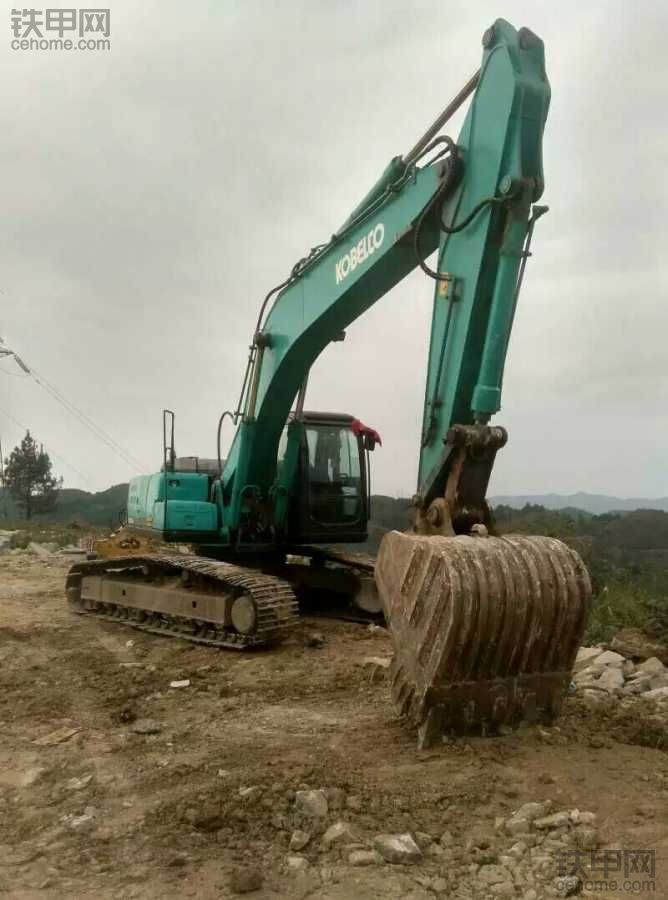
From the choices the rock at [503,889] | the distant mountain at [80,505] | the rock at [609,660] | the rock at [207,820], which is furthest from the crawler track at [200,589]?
the distant mountain at [80,505]

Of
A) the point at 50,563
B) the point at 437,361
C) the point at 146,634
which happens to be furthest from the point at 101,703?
the point at 50,563

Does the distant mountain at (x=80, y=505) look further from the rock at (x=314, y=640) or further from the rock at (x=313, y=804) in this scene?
the rock at (x=313, y=804)

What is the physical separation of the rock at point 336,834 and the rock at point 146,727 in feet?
5.91

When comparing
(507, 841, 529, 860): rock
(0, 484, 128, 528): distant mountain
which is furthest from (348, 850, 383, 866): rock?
(0, 484, 128, 528): distant mountain

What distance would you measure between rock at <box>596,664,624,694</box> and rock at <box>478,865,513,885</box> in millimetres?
2593

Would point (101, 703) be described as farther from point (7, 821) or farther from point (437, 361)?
point (437, 361)

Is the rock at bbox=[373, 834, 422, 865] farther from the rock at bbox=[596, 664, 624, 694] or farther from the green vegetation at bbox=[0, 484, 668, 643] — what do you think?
the rock at bbox=[596, 664, 624, 694]

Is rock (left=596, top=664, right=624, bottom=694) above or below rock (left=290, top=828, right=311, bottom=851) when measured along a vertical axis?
above

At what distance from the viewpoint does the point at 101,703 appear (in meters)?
5.55

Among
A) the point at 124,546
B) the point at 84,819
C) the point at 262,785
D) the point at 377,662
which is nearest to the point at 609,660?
the point at 377,662

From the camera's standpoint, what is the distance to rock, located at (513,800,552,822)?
3.45 meters

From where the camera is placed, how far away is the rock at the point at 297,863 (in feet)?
10.1

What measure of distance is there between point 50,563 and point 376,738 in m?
12.1

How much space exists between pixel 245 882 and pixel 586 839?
1327 millimetres
